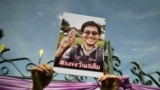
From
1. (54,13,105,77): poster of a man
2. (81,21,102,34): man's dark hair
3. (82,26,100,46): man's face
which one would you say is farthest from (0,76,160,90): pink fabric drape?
(81,21,102,34): man's dark hair

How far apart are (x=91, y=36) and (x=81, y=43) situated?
12.3 inches

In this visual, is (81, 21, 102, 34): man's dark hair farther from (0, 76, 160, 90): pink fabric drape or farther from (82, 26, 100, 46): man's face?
(0, 76, 160, 90): pink fabric drape

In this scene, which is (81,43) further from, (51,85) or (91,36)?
(51,85)

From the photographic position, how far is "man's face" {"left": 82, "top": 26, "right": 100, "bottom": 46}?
21.0ft

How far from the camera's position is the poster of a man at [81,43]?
19.6ft

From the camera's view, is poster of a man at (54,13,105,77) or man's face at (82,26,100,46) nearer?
poster of a man at (54,13,105,77)

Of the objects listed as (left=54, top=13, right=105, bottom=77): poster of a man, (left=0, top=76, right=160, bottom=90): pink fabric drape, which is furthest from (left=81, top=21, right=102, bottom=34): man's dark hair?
(left=0, top=76, right=160, bottom=90): pink fabric drape

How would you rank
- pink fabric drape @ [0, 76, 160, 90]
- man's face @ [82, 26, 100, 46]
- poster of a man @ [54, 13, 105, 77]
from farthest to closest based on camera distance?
1. man's face @ [82, 26, 100, 46]
2. poster of a man @ [54, 13, 105, 77]
3. pink fabric drape @ [0, 76, 160, 90]

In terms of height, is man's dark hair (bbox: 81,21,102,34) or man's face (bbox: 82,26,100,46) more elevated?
man's dark hair (bbox: 81,21,102,34)

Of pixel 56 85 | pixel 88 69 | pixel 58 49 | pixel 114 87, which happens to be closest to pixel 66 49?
pixel 58 49

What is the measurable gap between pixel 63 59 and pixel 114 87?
12.0 ft

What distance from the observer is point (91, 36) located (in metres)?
6.46

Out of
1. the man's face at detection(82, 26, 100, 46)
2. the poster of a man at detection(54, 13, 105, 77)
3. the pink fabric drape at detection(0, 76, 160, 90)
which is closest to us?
the pink fabric drape at detection(0, 76, 160, 90)

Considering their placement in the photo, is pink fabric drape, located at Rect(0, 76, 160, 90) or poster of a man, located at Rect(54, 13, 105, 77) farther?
poster of a man, located at Rect(54, 13, 105, 77)
